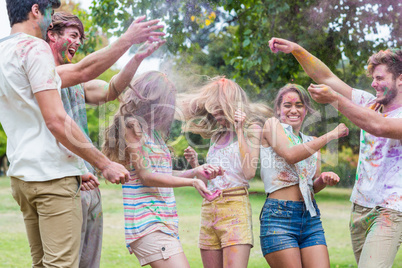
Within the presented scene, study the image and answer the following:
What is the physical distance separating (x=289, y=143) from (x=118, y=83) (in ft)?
3.55

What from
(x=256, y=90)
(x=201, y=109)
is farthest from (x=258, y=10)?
(x=201, y=109)

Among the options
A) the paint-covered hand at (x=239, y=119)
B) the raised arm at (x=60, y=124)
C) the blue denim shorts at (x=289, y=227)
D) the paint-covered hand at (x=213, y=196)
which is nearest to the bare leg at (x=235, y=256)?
the blue denim shorts at (x=289, y=227)

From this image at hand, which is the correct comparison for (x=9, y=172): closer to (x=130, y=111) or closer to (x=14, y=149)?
(x=14, y=149)

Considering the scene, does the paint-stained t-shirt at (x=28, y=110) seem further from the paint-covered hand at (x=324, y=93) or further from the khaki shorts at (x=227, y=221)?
the paint-covered hand at (x=324, y=93)

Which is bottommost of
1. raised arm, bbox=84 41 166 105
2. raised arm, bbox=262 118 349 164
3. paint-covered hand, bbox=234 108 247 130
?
raised arm, bbox=262 118 349 164

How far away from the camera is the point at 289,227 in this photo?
2.82 meters

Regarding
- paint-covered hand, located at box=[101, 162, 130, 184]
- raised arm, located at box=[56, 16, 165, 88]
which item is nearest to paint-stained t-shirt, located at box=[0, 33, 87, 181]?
paint-covered hand, located at box=[101, 162, 130, 184]

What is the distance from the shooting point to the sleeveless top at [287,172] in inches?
114

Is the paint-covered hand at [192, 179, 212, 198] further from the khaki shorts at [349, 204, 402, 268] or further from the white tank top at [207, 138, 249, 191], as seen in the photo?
the khaki shorts at [349, 204, 402, 268]

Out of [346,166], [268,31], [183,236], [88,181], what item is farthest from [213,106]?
[183,236]

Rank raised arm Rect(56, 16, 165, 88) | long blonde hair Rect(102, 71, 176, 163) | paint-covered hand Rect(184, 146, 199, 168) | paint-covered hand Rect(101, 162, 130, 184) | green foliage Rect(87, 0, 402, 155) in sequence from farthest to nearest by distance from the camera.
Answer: green foliage Rect(87, 0, 402, 155) < paint-covered hand Rect(184, 146, 199, 168) < long blonde hair Rect(102, 71, 176, 163) < raised arm Rect(56, 16, 165, 88) < paint-covered hand Rect(101, 162, 130, 184)

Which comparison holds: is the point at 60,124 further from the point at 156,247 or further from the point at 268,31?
the point at 268,31

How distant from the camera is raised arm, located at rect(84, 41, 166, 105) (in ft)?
8.70

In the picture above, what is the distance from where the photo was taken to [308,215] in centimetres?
287
